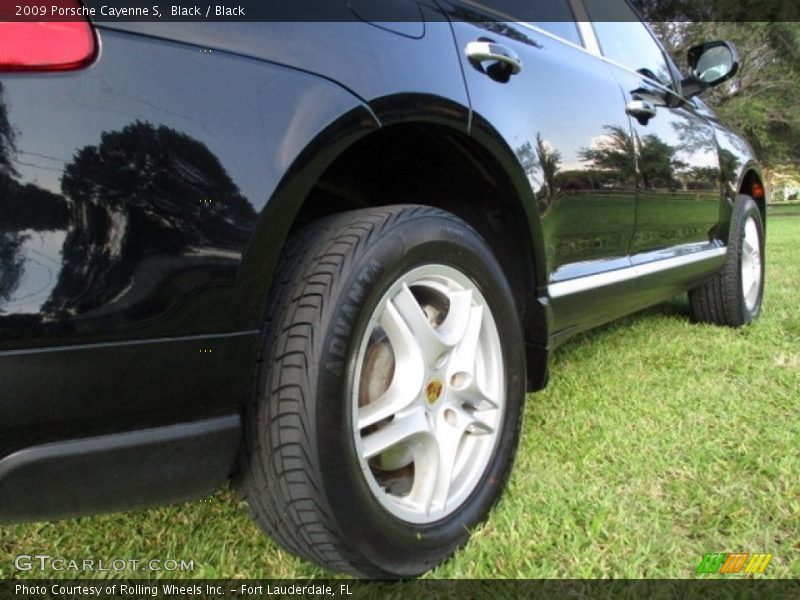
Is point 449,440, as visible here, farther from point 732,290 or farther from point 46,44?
point 732,290

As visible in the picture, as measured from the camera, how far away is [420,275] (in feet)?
4.78

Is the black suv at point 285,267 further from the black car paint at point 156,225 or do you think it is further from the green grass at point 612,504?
the green grass at point 612,504

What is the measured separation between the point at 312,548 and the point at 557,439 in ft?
3.54

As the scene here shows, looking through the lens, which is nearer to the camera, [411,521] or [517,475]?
[411,521]

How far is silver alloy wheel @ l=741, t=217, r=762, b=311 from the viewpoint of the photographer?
3930 mm

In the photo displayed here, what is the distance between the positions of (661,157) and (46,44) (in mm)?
2385

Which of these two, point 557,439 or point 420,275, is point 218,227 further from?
point 557,439

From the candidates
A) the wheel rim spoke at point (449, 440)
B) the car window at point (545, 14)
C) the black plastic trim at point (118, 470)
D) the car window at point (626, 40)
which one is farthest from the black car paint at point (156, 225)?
the car window at point (626, 40)

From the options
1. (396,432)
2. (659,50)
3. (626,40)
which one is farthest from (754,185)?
(396,432)

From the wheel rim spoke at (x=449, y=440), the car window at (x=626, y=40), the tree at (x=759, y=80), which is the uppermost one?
the car window at (x=626, y=40)

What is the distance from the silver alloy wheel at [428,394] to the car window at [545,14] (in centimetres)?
93

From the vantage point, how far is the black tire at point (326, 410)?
118 centimetres

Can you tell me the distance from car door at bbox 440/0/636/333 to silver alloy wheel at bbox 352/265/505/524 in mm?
386

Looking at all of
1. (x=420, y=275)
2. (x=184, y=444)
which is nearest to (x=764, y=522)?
(x=420, y=275)
